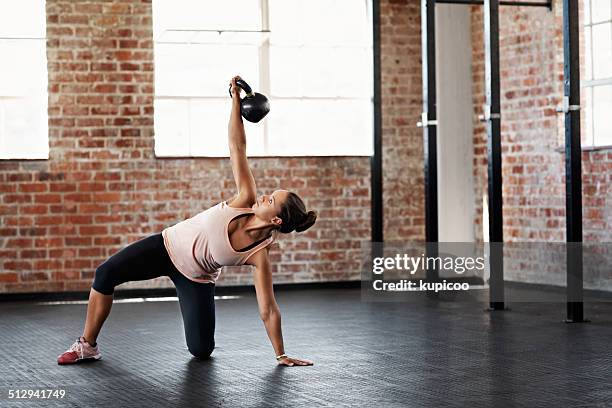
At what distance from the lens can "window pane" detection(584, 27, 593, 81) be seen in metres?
8.73

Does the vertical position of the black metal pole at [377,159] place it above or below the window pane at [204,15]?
below

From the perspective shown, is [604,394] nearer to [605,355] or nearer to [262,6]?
[605,355]

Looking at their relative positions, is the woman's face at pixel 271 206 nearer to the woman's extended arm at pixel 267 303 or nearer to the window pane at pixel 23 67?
the woman's extended arm at pixel 267 303

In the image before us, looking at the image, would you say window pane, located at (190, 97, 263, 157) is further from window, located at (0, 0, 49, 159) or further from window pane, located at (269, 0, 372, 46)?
window, located at (0, 0, 49, 159)

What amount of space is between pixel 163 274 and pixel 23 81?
3.94 meters

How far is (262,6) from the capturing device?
949 cm

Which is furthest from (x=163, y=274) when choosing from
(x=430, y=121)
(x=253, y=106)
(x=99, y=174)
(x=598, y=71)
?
(x=598, y=71)

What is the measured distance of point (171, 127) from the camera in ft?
30.7

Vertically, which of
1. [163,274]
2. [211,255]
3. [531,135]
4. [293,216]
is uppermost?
[531,135]

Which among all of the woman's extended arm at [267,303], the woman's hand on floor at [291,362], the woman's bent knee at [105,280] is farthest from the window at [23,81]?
the woman's hand on floor at [291,362]

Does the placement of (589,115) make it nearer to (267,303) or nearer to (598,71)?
(598,71)

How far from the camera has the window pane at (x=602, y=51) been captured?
8.52 meters

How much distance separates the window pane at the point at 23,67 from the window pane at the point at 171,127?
99 cm

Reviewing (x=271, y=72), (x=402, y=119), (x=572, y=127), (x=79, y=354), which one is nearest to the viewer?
(x=79, y=354)
